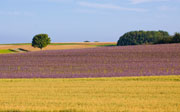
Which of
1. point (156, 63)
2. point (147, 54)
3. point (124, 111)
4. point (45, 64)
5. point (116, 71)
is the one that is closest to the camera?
point (124, 111)

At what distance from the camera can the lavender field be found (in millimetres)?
20547

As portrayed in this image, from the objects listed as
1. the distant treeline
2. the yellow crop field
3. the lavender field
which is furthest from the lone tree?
the yellow crop field

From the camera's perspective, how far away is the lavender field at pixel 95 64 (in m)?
20.5

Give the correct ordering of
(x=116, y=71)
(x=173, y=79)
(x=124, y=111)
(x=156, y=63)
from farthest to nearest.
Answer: (x=156, y=63)
(x=116, y=71)
(x=173, y=79)
(x=124, y=111)

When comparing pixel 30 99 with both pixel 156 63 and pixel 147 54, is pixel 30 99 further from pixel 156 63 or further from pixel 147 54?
pixel 147 54

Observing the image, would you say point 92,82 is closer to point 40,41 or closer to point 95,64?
point 95,64

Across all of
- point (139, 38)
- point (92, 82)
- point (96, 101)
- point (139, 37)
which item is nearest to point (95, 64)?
point (92, 82)

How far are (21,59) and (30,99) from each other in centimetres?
1844

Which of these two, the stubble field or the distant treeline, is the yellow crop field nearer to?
the stubble field

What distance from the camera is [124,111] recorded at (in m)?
8.56

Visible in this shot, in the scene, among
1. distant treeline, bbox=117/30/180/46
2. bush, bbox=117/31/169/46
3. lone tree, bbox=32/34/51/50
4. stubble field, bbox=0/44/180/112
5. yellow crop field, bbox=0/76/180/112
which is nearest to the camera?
yellow crop field, bbox=0/76/180/112

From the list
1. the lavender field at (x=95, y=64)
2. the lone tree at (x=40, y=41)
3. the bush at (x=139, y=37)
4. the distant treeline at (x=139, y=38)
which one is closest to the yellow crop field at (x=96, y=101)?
the lavender field at (x=95, y=64)

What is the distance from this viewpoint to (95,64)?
80.5 feet

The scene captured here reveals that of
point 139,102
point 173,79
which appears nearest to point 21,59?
point 173,79
